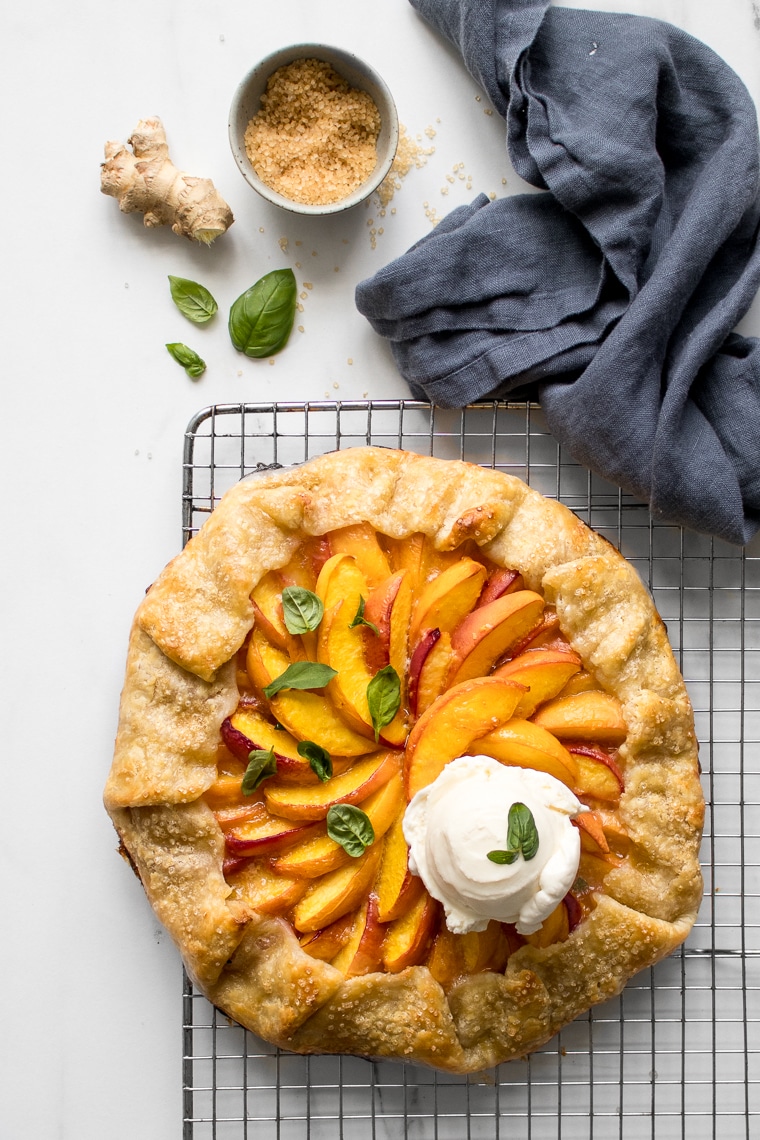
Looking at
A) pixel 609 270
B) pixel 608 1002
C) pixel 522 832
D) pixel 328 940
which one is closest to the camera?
pixel 522 832

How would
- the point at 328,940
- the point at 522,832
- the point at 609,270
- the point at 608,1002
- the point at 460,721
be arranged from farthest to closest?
the point at 608,1002
the point at 609,270
the point at 328,940
the point at 460,721
the point at 522,832

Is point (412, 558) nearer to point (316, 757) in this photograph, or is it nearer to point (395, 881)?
point (316, 757)

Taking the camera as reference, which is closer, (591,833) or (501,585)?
(591,833)

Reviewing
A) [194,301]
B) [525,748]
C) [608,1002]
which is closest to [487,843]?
[525,748]

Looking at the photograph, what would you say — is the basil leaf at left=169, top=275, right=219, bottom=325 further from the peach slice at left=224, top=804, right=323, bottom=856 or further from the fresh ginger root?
the peach slice at left=224, top=804, right=323, bottom=856

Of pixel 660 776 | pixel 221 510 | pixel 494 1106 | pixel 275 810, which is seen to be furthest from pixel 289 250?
pixel 494 1106

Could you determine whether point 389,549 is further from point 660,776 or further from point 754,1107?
point 754,1107

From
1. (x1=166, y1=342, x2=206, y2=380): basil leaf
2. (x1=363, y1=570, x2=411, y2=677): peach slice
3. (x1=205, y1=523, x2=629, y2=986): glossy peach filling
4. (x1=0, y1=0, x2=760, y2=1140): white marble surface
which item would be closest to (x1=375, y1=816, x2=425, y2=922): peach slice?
(x1=205, y1=523, x2=629, y2=986): glossy peach filling
